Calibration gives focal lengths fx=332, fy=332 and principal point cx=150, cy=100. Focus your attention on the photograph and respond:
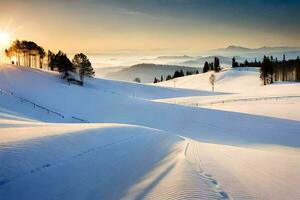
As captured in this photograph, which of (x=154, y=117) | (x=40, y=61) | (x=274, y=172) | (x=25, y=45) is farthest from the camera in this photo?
(x=40, y=61)

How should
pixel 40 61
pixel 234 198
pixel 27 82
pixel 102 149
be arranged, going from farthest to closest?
1. pixel 40 61
2. pixel 27 82
3. pixel 102 149
4. pixel 234 198

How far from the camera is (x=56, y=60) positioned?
380ft

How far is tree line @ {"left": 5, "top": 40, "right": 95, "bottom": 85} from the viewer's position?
346ft

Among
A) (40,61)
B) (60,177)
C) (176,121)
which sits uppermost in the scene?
(40,61)

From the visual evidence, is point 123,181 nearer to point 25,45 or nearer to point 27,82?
point 27,82

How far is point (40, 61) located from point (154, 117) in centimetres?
9567

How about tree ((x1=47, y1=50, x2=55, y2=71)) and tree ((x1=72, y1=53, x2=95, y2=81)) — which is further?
tree ((x1=47, y1=50, x2=55, y2=71))

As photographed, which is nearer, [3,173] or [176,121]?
[3,173]

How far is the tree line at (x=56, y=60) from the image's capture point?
105500mm

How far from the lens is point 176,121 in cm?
5403

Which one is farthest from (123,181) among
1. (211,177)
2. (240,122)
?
(240,122)

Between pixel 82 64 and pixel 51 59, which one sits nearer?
pixel 82 64

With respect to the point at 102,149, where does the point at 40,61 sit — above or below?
above

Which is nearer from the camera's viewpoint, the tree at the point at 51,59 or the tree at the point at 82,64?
the tree at the point at 82,64
